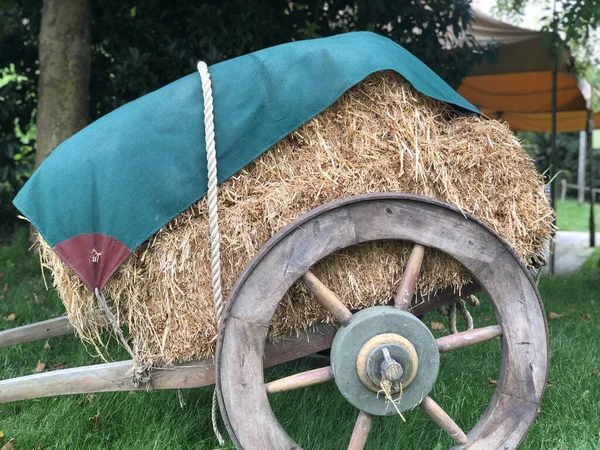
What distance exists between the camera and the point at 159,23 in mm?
4980

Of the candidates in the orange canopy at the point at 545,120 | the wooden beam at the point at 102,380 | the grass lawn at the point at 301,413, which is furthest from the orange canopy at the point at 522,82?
the wooden beam at the point at 102,380

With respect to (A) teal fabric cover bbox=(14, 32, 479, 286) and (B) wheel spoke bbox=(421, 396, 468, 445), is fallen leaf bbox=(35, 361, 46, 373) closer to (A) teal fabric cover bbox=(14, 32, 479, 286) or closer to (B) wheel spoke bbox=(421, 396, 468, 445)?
(A) teal fabric cover bbox=(14, 32, 479, 286)

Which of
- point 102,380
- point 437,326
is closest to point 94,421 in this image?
point 102,380

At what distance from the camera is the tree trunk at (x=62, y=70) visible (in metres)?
4.35

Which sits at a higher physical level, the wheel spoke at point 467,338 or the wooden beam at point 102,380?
the wheel spoke at point 467,338

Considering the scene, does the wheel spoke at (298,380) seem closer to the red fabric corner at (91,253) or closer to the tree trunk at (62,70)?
the red fabric corner at (91,253)

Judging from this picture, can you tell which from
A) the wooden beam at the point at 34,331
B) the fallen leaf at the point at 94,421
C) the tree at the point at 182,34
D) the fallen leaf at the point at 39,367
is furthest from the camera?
the tree at the point at 182,34

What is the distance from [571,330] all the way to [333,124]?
9.52 ft

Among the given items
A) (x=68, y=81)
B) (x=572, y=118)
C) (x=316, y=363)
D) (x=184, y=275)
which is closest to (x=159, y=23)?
(x=68, y=81)

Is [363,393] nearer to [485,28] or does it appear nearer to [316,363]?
[316,363]

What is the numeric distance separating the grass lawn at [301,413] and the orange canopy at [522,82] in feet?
10.3

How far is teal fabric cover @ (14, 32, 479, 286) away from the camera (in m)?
1.72

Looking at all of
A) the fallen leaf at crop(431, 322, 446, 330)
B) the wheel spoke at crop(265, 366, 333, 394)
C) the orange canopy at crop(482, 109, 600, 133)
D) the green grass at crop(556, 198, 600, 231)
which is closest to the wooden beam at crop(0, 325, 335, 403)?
the wheel spoke at crop(265, 366, 333, 394)

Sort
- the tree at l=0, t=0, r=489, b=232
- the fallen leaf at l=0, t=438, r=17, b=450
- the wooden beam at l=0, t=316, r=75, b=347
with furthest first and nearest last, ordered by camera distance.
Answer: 1. the tree at l=0, t=0, r=489, b=232
2. the wooden beam at l=0, t=316, r=75, b=347
3. the fallen leaf at l=0, t=438, r=17, b=450
